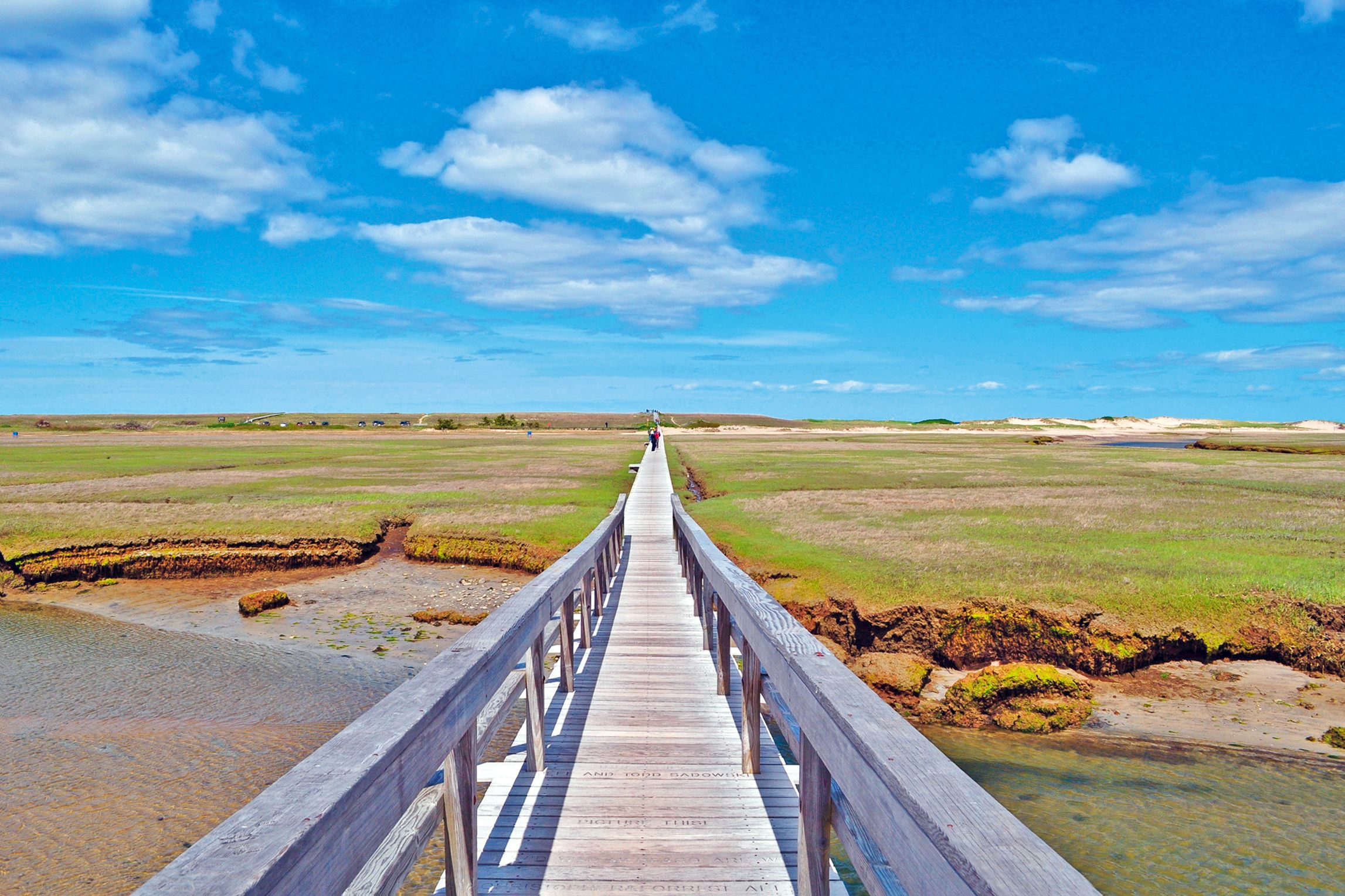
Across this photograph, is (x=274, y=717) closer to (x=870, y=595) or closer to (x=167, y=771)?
(x=167, y=771)

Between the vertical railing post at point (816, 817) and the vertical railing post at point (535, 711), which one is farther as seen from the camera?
the vertical railing post at point (535, 711)

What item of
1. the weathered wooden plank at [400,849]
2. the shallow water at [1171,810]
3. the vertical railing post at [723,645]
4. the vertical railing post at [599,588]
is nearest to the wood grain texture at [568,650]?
the vertical railing post at [723,645]

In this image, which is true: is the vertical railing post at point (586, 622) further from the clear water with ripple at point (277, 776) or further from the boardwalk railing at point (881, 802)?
the boardwalk railing at point (881, 802)

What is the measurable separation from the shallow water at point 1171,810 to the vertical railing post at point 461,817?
561cm

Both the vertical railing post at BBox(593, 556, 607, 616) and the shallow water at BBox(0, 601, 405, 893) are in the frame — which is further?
the vertical railing post at BBox(593, 556, 607, 616)

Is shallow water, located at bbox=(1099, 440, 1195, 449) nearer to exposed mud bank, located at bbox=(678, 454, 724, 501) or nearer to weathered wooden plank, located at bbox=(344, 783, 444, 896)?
A: exposed mud bank, located at bbox=(678, 454, 724, 501)

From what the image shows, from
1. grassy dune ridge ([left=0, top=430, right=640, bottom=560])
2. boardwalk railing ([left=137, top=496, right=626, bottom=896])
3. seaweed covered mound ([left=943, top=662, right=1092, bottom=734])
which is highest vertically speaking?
boardwalk railing ([left=137, top=496, right=626, bottom=896])

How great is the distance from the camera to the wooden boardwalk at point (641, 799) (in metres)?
3.88

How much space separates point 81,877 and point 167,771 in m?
2.16

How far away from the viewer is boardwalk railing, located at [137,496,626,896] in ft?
5.31

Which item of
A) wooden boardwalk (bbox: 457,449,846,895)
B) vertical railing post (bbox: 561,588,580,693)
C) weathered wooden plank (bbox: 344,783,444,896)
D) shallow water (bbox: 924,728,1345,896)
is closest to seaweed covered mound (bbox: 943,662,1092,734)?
shallow water (bbox: 924,728,1345,896)

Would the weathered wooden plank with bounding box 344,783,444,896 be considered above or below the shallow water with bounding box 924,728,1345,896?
above

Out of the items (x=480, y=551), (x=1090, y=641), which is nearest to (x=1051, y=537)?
(x=1090, y=641)

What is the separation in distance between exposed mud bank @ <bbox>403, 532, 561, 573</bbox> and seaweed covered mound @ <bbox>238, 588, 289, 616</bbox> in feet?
13.0
